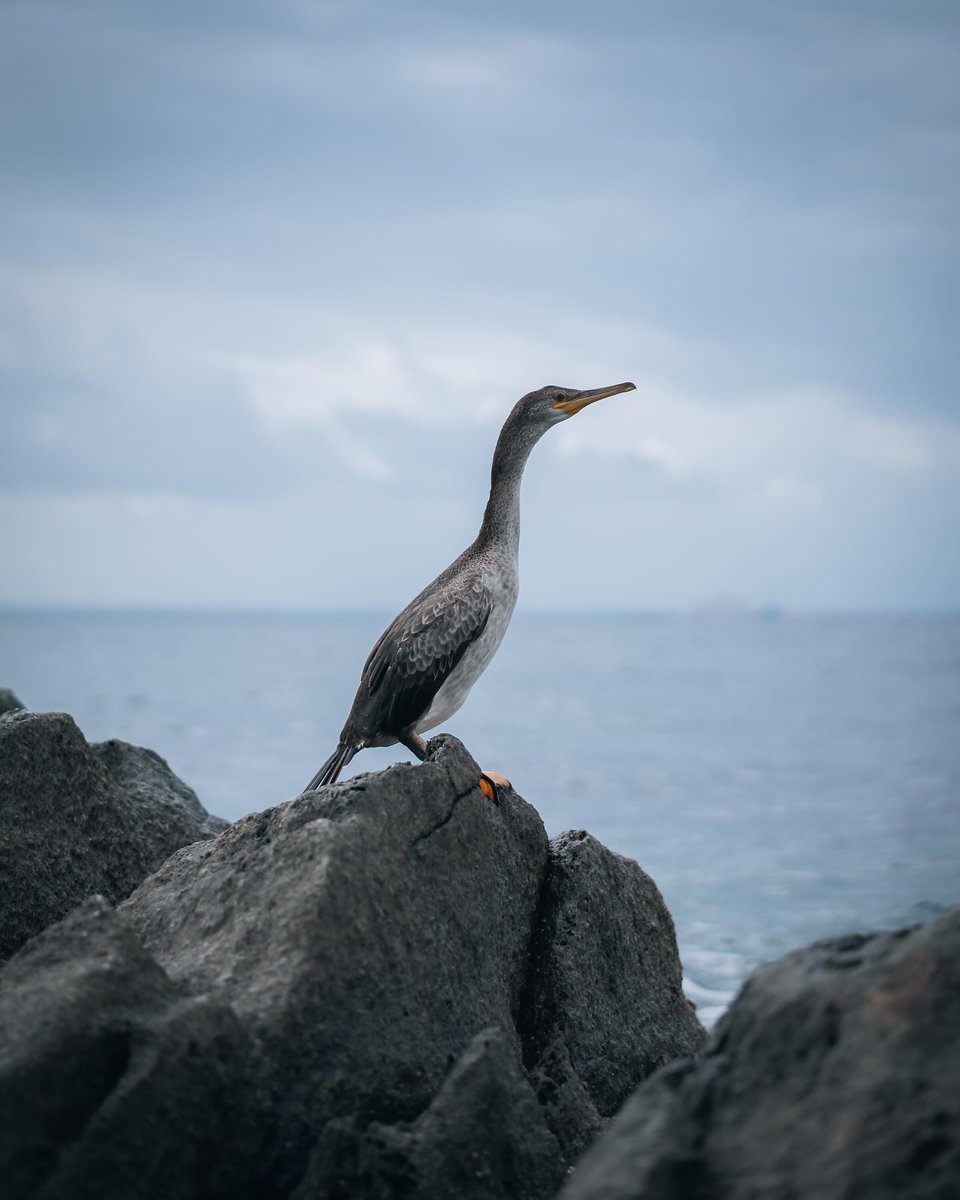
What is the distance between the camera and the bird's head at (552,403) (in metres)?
8.20

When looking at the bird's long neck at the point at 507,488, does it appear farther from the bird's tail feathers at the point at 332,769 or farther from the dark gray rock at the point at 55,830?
the dark gray rock at the point at 55,830

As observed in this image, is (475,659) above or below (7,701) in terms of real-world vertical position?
above

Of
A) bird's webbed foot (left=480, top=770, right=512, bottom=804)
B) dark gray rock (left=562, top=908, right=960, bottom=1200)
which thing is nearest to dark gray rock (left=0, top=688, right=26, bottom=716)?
bird's webbed foot (left=480, top=770, right=512, bottom=804)

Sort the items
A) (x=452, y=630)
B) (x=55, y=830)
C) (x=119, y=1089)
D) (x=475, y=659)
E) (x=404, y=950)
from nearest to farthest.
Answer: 1. (x=119, y=1089)
2. (x=404, y=950)
3. (x=55, y=830)
4. (x=452, y=630)
5. (x=475, y=659)

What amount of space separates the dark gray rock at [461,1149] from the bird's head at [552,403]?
500cm

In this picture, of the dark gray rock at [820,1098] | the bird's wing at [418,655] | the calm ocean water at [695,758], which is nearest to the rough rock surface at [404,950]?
the dark gray rock at [820,1098]

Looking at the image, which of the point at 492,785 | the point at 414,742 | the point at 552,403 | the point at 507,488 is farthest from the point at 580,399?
the point at 492,785

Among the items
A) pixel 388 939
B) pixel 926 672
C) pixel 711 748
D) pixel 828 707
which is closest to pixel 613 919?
pixel 388 939

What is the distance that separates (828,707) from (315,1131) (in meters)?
65.7

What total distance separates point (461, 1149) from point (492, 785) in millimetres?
2018

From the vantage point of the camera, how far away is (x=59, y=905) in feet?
19.4

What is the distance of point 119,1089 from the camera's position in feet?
11.3

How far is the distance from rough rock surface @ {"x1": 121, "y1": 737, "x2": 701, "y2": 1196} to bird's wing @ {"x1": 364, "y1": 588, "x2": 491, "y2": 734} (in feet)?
4.17

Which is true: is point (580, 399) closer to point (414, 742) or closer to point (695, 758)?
point (414, 742)
